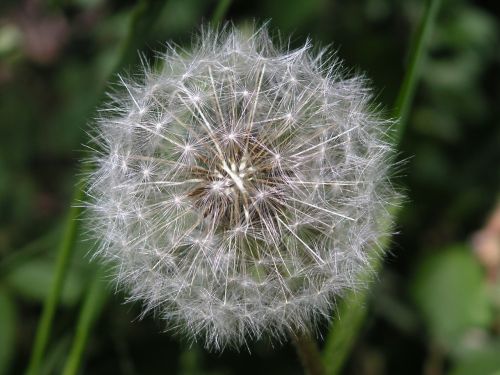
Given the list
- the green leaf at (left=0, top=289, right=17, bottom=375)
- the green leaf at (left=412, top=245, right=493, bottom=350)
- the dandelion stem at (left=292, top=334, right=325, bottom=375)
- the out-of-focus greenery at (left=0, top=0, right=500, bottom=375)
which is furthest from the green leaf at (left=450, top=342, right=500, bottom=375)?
the green leaf at (left=0, top=289, right=17, bottom=375)

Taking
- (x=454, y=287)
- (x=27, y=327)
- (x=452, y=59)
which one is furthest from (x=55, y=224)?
(x=452, y=59)

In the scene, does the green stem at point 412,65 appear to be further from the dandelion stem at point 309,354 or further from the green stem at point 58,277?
the green stem at point 58,277

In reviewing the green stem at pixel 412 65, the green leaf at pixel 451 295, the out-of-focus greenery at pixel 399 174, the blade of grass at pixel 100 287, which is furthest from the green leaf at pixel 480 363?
the blade of grass at pixel 100 287

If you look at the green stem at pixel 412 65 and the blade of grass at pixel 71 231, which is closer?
the green stem at pixel 412 65

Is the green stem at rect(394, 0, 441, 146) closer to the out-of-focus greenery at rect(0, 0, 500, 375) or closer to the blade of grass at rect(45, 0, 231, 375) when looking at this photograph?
the blade of grass at rect(45, 0, 231, 375)

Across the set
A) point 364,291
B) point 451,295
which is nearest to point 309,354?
point 364,291

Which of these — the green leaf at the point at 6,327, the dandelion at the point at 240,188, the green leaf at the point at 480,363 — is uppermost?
the dandelion at the point at 240,188

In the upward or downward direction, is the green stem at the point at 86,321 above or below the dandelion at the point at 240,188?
below
